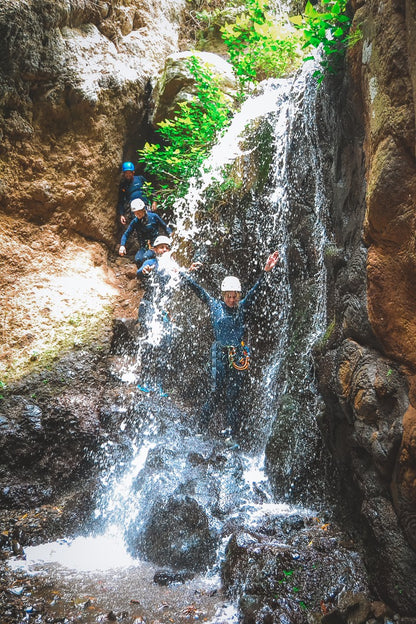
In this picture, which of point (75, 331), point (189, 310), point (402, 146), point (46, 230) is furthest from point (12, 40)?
point (402, 146)

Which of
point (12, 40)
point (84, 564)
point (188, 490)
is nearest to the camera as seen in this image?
point (84, 564)

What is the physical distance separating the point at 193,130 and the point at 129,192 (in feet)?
6.37

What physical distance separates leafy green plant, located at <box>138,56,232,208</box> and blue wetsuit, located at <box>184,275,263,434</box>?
3.29 meters

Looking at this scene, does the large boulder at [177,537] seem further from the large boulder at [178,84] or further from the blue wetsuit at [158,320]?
the large boulder at [178,84]

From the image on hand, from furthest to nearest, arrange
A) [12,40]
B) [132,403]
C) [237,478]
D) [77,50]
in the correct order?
[77,50] < [12,40] < [132,403] < [237,478]

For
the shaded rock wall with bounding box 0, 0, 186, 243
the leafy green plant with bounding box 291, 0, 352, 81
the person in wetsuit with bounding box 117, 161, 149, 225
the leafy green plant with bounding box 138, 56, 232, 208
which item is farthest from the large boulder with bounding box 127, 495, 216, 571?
the person in wetsuit with bounding box 117, 161, 149, 225

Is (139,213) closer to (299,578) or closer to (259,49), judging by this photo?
(259,49)

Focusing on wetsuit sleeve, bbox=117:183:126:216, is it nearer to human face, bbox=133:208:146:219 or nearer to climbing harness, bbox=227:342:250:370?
human face, bbox=133:208:146:219

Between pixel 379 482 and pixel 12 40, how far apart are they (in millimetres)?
8762

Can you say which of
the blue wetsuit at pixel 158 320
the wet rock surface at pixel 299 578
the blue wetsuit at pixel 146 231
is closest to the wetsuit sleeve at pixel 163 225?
the blue wetsuit at pixel 146 231

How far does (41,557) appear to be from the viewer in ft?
13.9

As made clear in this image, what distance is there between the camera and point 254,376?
6.93 metres

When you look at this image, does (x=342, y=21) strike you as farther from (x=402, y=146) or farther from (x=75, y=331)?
(x=75, y=331)

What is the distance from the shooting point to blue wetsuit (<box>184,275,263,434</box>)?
612 cm
